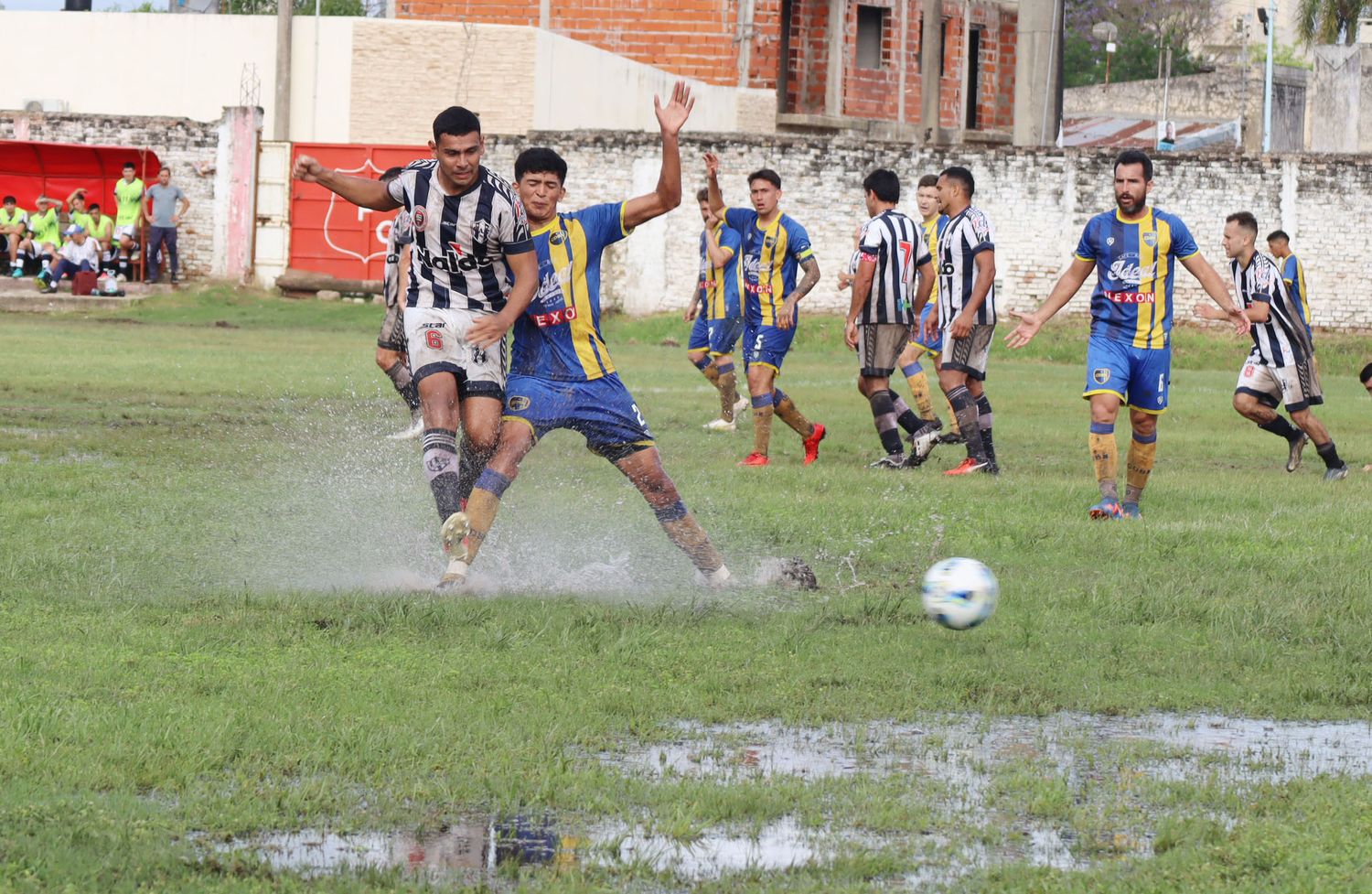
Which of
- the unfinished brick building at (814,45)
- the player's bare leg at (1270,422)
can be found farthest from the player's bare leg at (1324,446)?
the unfinished brick building at (814,45)

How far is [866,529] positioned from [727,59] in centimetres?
3227

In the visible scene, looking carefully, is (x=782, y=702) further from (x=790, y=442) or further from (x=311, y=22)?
(x=311, y=22)

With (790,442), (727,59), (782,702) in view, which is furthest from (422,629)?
(727,59)

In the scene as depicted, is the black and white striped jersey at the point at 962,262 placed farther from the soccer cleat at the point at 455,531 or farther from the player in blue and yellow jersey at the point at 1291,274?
the soccer cleat at the point at 455,531

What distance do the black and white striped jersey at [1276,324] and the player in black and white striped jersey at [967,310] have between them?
203cm

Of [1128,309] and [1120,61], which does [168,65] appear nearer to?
[1128,309]

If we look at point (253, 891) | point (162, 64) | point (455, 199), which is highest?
point (162, 64)

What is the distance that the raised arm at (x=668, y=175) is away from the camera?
7.09 m

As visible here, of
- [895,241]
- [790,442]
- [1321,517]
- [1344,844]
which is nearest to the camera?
[1344,844]

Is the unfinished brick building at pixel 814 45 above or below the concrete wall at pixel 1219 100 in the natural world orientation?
below

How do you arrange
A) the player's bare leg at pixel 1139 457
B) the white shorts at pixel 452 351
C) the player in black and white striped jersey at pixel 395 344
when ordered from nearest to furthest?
the white shorts at pixel 452 351, the player's bare leg at pixel 1139 457, the player in black and white striped jersey at pixel 395 344

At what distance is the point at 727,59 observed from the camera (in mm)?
40188

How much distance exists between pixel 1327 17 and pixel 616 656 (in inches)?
1741

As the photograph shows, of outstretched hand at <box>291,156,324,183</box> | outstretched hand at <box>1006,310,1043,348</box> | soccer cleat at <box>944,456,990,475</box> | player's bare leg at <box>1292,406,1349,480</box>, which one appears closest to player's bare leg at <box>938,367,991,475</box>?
soccer cleat at <box>944,456,990,475</box>
